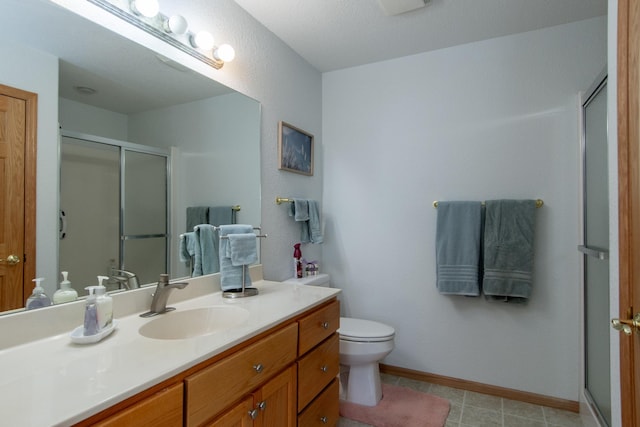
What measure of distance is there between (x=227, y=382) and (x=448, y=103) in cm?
217

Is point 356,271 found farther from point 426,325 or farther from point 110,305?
point 110,305

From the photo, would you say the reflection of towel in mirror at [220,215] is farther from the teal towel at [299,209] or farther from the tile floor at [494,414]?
the tile floor at [494,414]

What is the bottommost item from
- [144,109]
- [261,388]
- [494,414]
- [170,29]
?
[494,414]

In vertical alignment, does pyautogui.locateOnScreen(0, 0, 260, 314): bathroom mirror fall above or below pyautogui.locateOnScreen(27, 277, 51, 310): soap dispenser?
above

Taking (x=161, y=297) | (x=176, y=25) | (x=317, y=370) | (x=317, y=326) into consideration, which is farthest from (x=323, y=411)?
(x=176, y=25)

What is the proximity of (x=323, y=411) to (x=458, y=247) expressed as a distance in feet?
4.28

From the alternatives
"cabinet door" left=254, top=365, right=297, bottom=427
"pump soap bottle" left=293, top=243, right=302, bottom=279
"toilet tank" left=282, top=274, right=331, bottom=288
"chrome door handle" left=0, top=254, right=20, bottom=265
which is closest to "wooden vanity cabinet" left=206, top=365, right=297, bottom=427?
"cabinet door" left=254, top=365, right=297, bottom=427

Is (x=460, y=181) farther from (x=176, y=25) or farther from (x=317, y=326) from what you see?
(x=176, y=25)

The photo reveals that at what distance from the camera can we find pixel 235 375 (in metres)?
0.99

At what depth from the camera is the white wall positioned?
Result: 78.0 inches

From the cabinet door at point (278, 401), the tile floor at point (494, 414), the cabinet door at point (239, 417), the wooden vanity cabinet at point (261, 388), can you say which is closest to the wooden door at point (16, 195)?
the wooden vanity cabinet at point (261, 388)

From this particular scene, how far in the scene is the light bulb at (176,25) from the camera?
1.38 metres

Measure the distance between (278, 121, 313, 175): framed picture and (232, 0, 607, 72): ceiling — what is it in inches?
23.4

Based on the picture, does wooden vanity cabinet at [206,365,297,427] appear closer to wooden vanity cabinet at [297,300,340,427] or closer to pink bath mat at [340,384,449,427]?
wooden vanity cabinet at [297,300,340,427]
